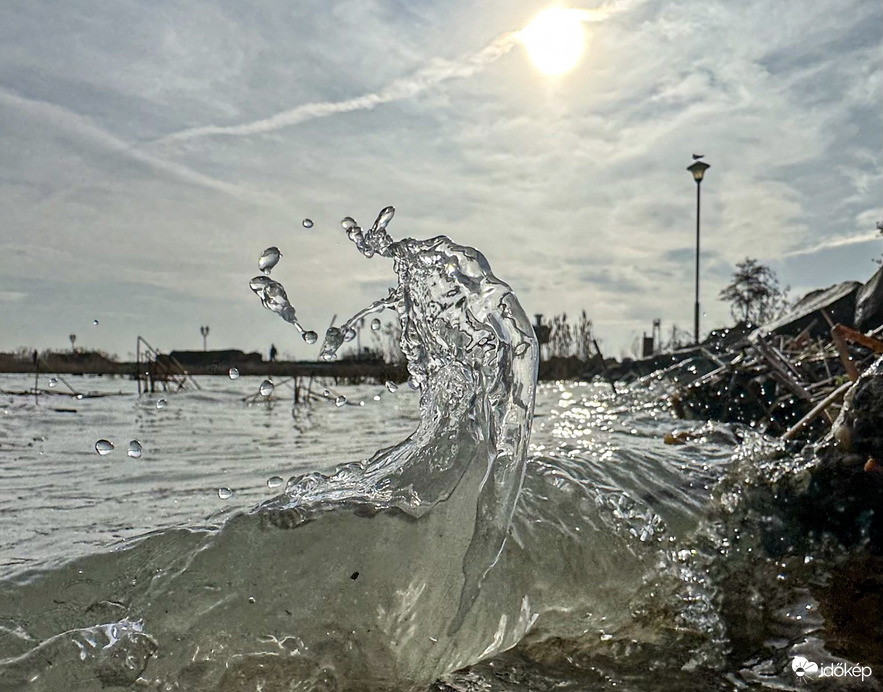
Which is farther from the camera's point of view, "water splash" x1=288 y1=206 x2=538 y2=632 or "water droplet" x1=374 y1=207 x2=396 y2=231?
"water droplet" x1=374 y1=207 x2=396 y2=231

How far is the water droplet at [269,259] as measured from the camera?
118 inches

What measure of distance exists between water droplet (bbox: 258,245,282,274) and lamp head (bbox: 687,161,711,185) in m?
16.5

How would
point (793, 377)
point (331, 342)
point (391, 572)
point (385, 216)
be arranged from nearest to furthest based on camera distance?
point (391, 572) < point (385, 216) < point (331, 342) < point (793, 377)

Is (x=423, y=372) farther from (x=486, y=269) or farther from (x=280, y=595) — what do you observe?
(x=280, y=595)

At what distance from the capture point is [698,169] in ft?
56.7

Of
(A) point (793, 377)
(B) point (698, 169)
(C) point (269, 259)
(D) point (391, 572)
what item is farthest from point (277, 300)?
(B) point (698, 169)

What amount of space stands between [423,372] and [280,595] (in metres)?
1.49

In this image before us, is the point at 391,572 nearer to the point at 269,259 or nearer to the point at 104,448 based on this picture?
the point at 269,259

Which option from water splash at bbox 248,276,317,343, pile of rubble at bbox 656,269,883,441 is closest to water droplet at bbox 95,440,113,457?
water splash at bbox 248,276,317,343

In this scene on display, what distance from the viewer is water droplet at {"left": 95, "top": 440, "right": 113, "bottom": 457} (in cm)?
454

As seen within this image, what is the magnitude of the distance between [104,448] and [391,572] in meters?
3.42

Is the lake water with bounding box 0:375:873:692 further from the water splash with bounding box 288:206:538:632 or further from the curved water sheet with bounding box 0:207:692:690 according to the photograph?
the water splash with bounding box 288:206:538:632

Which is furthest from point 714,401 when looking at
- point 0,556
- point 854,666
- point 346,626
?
point 0,556

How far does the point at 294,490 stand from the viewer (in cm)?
267
